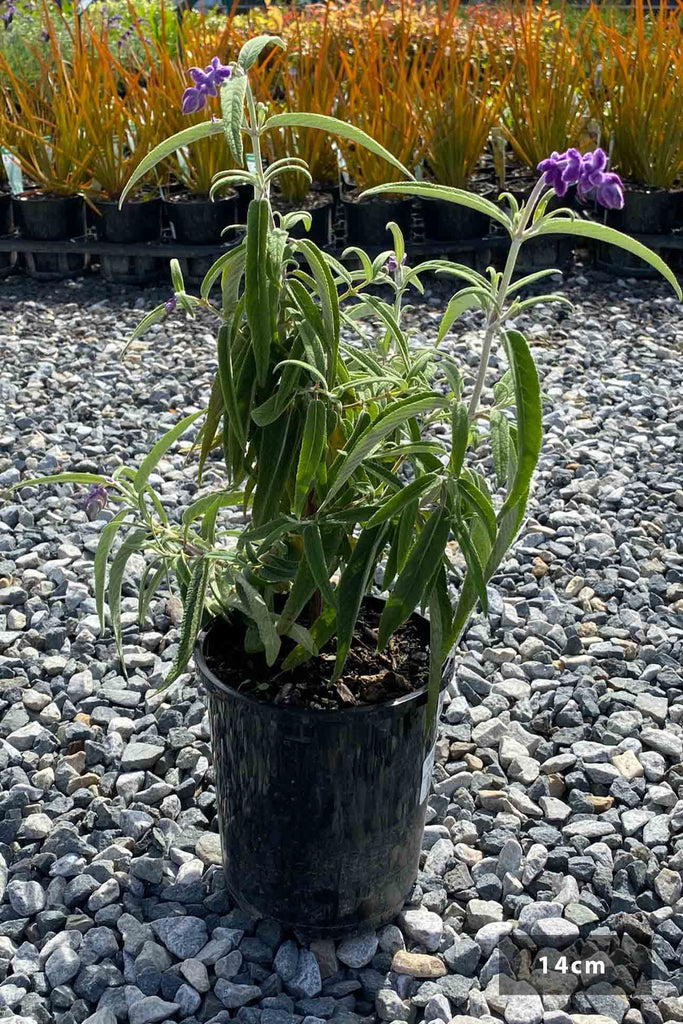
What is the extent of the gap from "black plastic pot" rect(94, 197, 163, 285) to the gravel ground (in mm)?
1630

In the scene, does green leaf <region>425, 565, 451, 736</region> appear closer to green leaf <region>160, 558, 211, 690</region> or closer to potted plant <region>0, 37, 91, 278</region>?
green leaf <region>160, 558, 211, 690</region>

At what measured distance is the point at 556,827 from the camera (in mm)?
2000

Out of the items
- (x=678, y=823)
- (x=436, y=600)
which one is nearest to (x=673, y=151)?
(x=678, y=823)

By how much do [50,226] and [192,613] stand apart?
3.79 metres

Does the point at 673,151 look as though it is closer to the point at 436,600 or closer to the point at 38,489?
the point at 38,489

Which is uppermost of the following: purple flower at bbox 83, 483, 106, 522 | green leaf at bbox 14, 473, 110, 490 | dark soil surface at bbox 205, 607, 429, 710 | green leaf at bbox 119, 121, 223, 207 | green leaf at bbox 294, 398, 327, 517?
green leaf at bbox 119, 121, 223, 207

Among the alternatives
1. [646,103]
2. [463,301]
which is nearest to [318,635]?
[463,301]

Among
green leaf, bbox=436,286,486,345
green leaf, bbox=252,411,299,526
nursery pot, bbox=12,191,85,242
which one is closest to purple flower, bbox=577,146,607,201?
green leaf, bbox=436,286,486,345

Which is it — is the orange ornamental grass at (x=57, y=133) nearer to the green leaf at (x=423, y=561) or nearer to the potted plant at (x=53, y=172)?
the potted plant at (x=53, y=172)

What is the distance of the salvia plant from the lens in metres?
1.32

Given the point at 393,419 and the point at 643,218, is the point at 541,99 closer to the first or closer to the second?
the point at 643,218

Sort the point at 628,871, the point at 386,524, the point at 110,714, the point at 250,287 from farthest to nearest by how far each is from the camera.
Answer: the point at 110,714 < the point at 628,871 < the point at 386,524 < the point at 250,287

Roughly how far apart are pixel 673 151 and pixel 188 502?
306 centimetres

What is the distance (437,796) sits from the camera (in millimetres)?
2057
